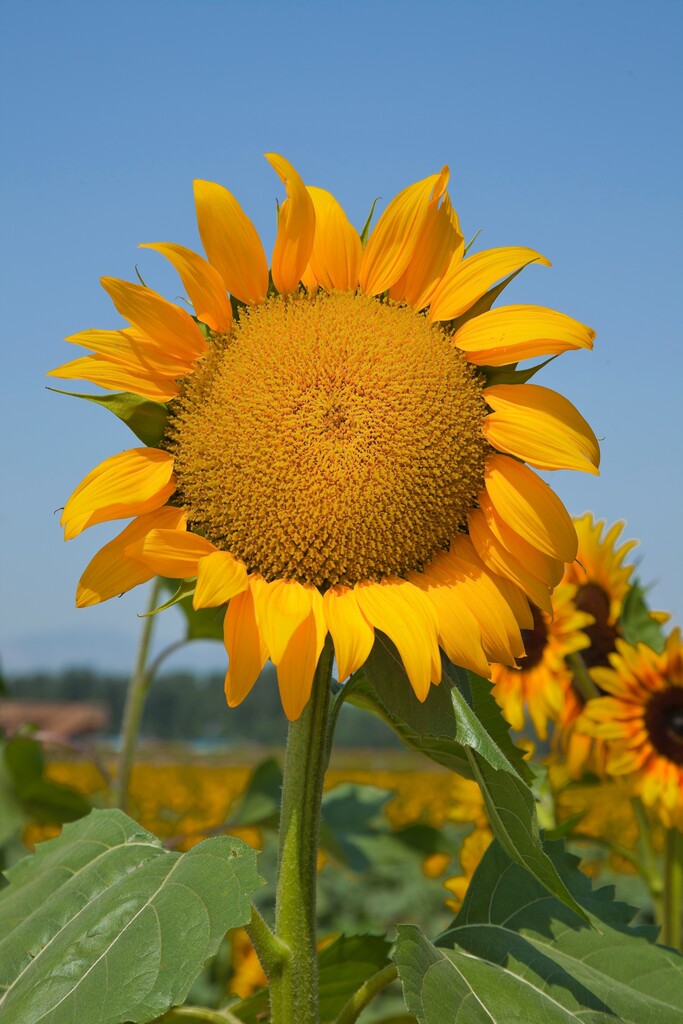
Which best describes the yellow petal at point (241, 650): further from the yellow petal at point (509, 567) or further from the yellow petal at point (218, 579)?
the yellow petal at point (509, 567)

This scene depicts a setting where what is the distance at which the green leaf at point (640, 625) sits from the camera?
2.89 metres

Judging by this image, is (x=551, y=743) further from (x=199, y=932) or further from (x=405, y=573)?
(x=199, y=932)

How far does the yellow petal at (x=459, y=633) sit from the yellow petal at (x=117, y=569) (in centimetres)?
39

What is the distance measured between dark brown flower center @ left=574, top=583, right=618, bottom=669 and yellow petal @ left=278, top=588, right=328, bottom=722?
1866mm

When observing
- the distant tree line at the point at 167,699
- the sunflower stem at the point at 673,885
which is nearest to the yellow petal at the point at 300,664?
the sunflower stem at the point at 673,885

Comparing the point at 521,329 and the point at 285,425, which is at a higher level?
the point at 521,329

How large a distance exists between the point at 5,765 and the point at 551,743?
5.88 ft

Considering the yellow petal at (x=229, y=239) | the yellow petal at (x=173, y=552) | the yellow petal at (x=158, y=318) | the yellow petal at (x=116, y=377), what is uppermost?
→ the yellow petal at (x=229, y=239)

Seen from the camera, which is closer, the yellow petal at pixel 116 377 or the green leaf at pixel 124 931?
the green leaf at pixel 124 931

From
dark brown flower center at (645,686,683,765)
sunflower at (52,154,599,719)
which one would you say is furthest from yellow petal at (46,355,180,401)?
dark brown flower center at (645,686,683,765)

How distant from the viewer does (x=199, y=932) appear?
1286 millimetres

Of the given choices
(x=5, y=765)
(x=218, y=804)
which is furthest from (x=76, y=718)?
(x=5, y=765)

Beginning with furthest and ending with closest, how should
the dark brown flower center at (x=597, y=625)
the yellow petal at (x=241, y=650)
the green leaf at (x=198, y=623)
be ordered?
the dark brown flower center at (x=597, y=625) → the green leaf at (x=198, y=623) → the yellow petal at (x=241, y=650)

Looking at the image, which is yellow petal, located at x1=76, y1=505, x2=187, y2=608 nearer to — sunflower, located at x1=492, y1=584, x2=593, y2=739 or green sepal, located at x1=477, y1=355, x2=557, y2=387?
green sepal, located at x1=477, y1=355, x2=557, y2=387
